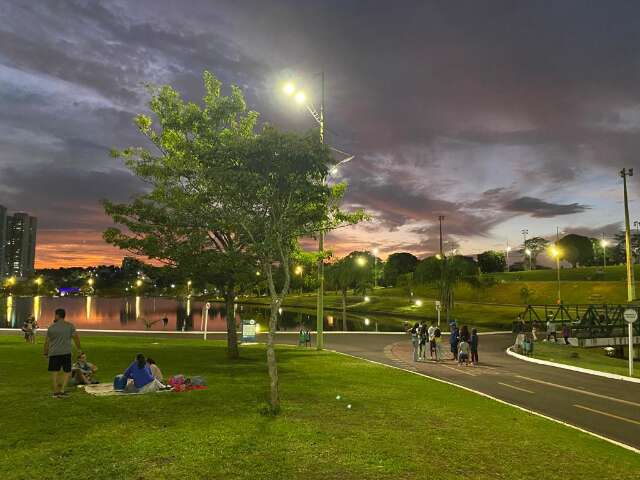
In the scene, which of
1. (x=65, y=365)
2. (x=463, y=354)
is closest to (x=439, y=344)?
(x=463, y=354)

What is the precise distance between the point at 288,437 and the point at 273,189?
225 inches

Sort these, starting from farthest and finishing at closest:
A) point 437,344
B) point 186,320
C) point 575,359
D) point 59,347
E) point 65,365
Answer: point 186,320, point 575,359, point 437,344, point 65,365, point 59,347

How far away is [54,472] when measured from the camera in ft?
22.2

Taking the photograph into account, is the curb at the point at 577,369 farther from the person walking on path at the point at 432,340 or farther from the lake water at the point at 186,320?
the lake water at the point at 186,320

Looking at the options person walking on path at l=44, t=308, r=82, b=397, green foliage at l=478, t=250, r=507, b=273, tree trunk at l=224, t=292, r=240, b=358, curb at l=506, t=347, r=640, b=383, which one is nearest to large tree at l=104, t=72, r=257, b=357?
tree trunk at l=224, t=292, r=240, b=358

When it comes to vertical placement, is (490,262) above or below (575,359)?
above

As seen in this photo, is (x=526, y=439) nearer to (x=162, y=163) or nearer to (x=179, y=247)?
(x=179, y=247)

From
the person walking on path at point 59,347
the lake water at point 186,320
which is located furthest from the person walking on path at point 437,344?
the lake water at point 186,320

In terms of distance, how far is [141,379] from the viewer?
1248 cm

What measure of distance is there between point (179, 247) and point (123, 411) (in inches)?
390

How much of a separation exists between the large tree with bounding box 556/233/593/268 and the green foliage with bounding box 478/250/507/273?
22694mm

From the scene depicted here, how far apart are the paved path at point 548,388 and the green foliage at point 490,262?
16401cm

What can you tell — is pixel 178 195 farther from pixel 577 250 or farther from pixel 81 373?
pixel 577 250

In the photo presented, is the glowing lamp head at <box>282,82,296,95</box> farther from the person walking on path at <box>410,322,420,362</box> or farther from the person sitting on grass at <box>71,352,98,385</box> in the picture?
the person walking on path at <box>410,322,420,362</box>
